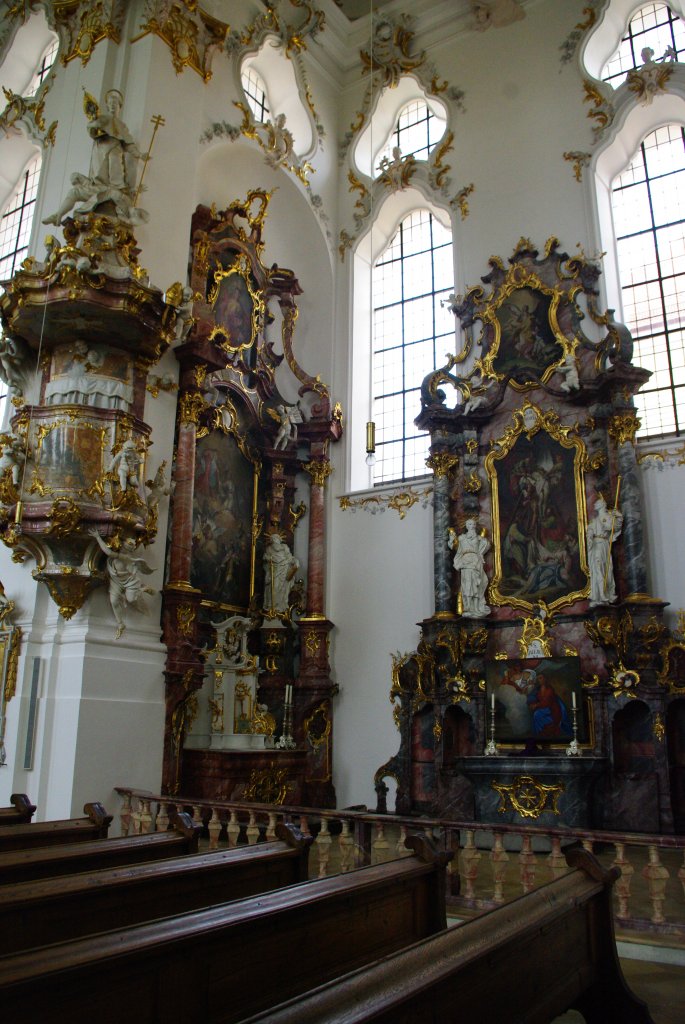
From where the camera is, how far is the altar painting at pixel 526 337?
39.9 ft

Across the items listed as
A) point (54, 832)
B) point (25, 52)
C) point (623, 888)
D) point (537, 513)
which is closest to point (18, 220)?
point (25, 52)

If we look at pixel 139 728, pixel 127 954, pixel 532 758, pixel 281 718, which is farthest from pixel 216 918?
pixel 281 718

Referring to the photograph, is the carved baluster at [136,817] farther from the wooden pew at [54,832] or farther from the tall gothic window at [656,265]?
the tall gothic window at [656,265]

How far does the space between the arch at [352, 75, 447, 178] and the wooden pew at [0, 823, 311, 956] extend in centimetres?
1371

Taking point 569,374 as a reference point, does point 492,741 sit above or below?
below

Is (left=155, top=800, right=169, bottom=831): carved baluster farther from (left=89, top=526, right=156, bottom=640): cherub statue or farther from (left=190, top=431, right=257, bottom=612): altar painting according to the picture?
(left=190, top=431, right=257, bottom=612): altar painting

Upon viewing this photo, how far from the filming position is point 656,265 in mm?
12523

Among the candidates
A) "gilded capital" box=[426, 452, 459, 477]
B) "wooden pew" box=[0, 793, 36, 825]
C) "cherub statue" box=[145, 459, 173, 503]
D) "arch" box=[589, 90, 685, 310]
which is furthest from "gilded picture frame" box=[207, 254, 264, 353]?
"wooden pew" box=[0, 793, 36, 825]

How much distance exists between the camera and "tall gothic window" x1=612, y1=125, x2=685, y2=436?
38.7 ft

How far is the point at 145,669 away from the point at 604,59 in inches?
481

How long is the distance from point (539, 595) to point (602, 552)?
1124 mm

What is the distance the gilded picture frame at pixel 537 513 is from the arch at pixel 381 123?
256 inches

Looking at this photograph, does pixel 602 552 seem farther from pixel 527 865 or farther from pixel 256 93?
pixel 256 93

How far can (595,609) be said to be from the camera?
10.6m
